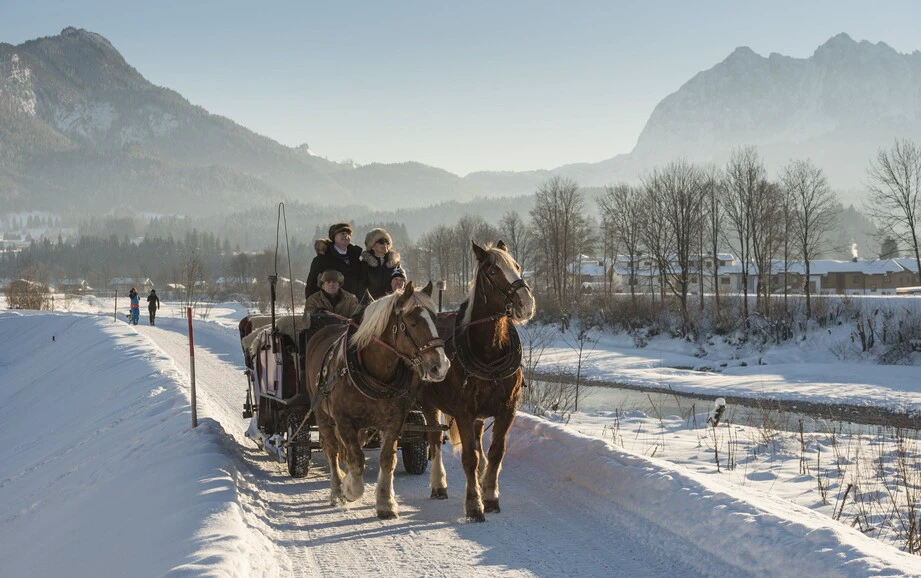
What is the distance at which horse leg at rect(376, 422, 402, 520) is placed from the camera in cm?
773

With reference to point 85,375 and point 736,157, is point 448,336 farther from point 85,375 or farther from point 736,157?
point 736,157

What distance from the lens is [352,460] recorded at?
7816 mm

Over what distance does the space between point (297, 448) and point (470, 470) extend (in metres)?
2.76

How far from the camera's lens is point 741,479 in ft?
32.2

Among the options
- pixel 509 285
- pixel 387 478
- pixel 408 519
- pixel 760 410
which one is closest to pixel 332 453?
pixel 387 478

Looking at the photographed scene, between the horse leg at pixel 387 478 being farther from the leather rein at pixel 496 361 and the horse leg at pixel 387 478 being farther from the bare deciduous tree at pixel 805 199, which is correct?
the bare deciduous tree at pixel 805 199

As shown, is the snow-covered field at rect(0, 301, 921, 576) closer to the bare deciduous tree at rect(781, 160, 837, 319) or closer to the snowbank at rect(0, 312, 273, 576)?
the snowbank at rect(0, 312, 273, 576)

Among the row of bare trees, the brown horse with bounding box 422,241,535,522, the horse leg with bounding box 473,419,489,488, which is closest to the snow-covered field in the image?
the horse leg with bounding box 473,419,489,488

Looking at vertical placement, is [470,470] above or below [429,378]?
below

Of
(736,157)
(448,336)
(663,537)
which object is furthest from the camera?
(736,157)

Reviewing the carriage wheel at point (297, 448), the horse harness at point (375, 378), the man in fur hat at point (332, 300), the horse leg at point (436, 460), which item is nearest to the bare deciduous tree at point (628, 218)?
the man in fur hat at point (332, 300)

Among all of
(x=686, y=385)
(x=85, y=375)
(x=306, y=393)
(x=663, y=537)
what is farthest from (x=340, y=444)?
(x=686, y=385)

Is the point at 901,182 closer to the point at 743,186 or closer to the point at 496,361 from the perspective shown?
the point at 743,186

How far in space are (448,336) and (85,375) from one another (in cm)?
1905
